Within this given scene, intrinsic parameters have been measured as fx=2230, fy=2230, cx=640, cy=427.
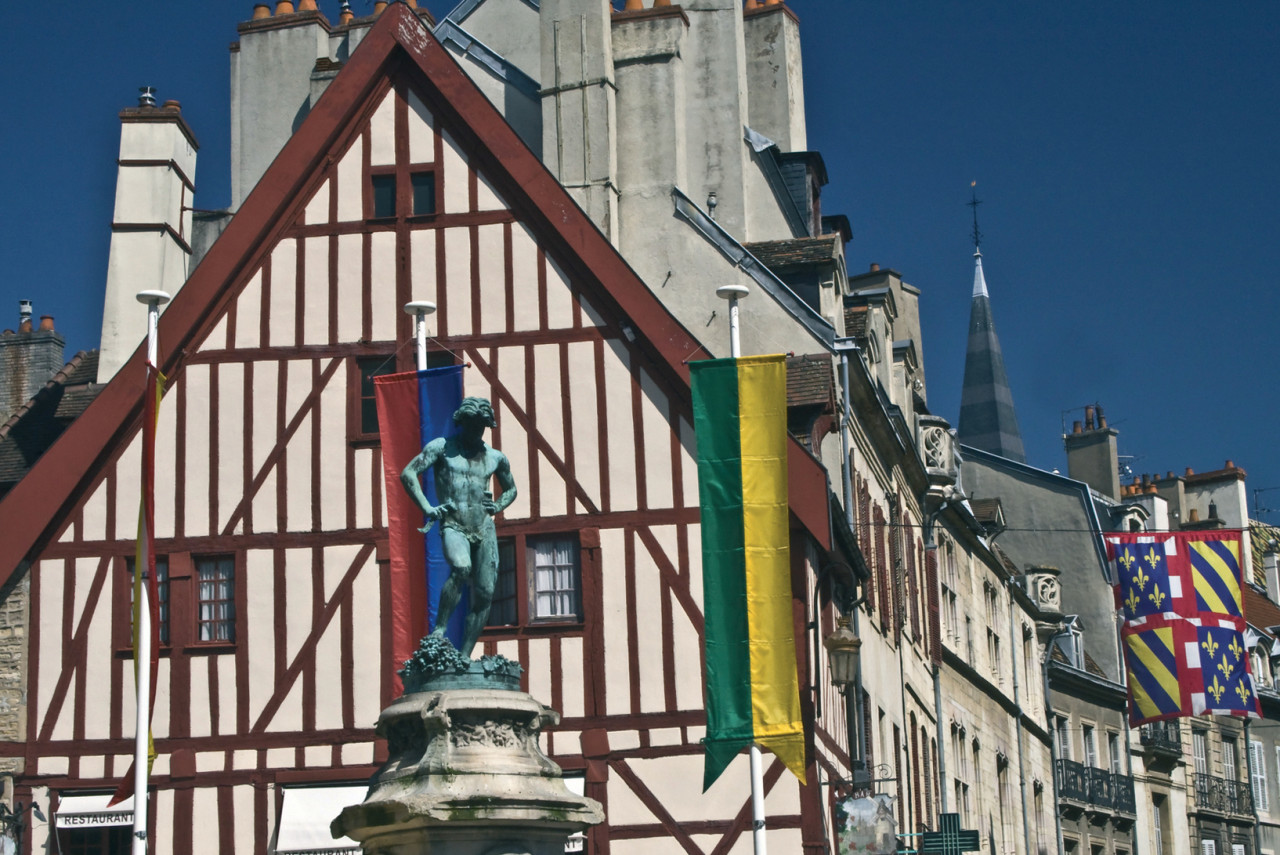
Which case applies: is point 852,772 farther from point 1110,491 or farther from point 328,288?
point 1110,491

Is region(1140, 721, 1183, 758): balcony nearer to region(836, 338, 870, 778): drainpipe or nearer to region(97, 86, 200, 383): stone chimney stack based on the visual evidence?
region(836, 338, 870, 778): drainpipe

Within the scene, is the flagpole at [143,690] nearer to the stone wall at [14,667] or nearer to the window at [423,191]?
the stone wall at [14,667]

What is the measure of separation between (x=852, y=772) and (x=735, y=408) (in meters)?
6.26

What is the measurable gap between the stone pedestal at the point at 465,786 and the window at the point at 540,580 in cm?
795

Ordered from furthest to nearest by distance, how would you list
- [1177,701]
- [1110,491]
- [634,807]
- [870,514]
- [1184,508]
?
[1184,508] < [1110,491] < [1177,701] < [870,514] < [634,807]

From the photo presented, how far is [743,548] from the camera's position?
2111cm

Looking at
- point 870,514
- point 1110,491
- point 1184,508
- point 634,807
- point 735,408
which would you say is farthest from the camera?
point 1184,508

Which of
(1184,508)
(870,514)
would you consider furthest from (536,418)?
(1184,508)

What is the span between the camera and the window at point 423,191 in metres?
25.5

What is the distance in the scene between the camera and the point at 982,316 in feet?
240

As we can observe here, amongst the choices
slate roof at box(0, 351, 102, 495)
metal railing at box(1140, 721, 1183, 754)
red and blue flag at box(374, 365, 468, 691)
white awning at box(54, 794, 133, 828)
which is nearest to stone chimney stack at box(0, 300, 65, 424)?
slate roof at box(0, 351, 102, 495)

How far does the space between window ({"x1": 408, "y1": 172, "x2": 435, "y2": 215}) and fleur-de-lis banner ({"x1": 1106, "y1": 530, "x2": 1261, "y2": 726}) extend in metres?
14.4

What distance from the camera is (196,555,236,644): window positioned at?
24.4 meters

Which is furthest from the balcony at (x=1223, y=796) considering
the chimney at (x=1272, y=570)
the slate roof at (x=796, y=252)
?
the slate roof at (x=796, y=252)
